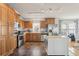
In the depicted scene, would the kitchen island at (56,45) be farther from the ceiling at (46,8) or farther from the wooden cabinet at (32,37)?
the wooden cabinet at (32,37)

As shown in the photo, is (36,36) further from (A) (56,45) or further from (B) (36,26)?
(A) (56,45)

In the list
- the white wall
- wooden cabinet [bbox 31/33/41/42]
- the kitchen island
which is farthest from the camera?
the white wall

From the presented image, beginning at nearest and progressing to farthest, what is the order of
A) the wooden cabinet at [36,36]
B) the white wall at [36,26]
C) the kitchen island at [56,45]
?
the kitchen island at [56,45] → the wooden cabinet at [36,36] → the white wall at [36,26]

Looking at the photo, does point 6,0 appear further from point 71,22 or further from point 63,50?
point 71,22

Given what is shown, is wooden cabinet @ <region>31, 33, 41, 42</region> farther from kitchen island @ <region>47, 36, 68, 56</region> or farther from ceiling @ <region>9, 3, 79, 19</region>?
kitchen island @ <region>47, 36, 68, 56</region>

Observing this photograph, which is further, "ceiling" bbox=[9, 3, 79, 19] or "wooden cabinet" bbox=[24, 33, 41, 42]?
"wooden cabinet" bbox=[24, 33, 41, 42]

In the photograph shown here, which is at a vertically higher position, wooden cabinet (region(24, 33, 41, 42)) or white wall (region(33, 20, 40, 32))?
white wall (region(33, 20, 40, 32))

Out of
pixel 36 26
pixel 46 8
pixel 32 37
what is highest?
pixel 46 8

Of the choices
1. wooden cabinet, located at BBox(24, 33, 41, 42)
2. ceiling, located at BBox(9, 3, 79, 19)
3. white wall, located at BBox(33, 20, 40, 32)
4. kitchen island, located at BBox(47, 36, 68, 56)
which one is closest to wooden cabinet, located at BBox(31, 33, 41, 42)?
wooden cabinet, located at BBox(24, 33, 41, 42)

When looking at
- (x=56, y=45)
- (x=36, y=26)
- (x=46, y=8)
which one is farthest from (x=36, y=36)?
(x=56, y=45)

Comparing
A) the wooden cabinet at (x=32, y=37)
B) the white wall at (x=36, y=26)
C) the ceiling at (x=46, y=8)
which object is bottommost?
the wooden cabinet at (x=32, y=37)

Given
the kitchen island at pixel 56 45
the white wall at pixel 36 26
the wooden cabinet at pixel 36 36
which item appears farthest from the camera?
the white wall at pixel 36 26

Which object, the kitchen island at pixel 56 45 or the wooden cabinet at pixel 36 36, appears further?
the wooden cabinet at pixel 36 36

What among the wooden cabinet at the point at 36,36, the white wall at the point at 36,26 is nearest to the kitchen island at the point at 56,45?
the wooden cabinet at the point at 36,36
